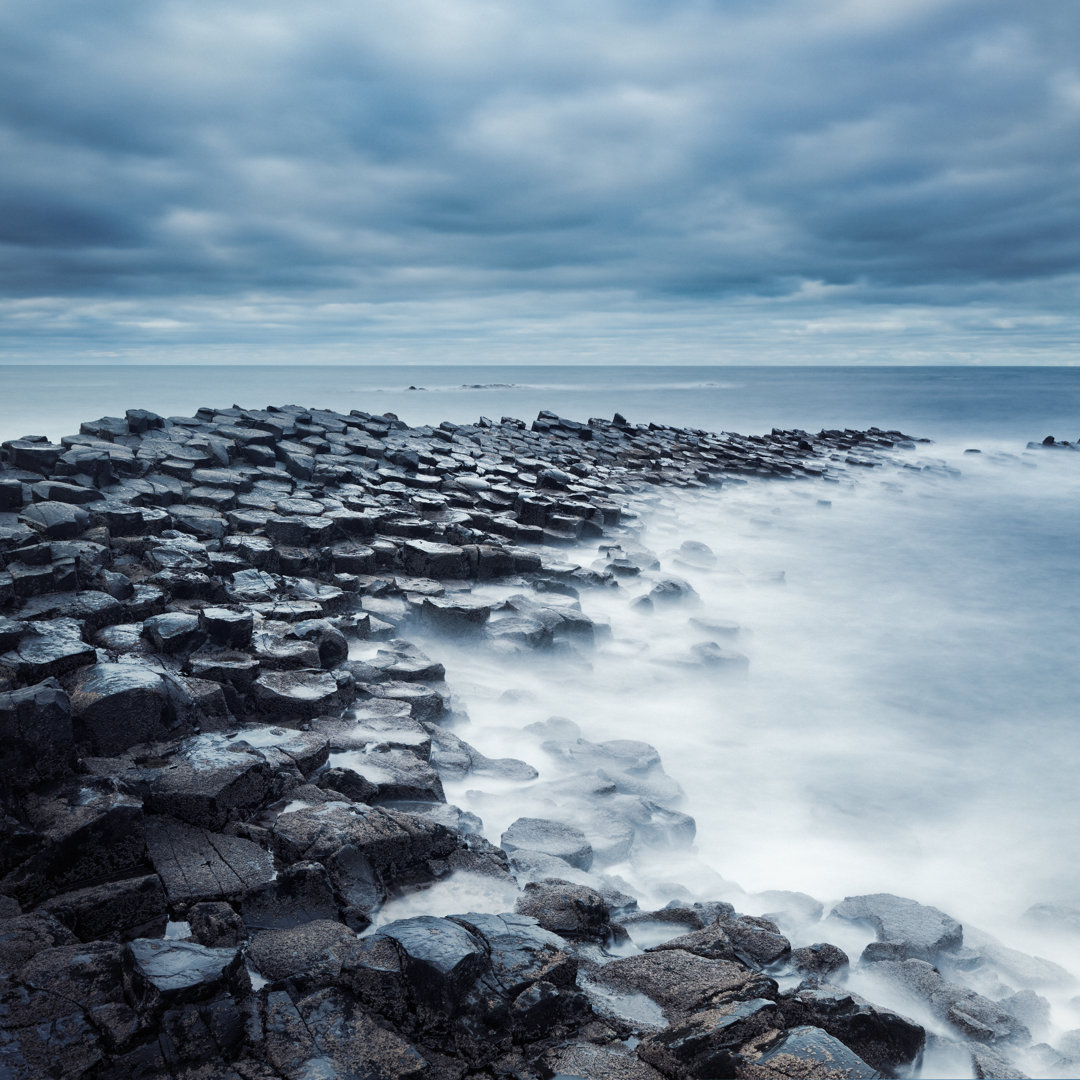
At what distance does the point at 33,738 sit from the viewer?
10.4ft

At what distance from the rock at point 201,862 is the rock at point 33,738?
50 cm

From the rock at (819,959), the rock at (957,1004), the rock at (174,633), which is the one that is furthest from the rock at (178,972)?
the rock at (174,633)

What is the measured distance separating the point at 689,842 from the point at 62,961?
3.00 metres

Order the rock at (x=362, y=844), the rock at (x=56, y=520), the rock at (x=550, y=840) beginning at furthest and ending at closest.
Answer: the rock at (x=56, y=520) → the rock at (x=550, y=840) → the rock at (x=362, y=844)

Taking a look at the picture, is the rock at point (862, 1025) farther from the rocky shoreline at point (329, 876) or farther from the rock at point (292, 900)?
the rock at point (292, 900)

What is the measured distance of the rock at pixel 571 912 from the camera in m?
3.00

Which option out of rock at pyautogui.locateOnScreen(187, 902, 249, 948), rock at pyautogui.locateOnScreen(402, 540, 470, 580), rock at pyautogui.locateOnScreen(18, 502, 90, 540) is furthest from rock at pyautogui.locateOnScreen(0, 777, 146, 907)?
rock at pyautogui.locateOnScreen(402, 540, 470, 580)

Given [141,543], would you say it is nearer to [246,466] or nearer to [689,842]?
[246,466]

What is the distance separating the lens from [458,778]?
4410 mm

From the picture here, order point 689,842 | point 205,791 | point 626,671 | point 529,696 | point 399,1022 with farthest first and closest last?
point 626,671, point 529,696, point 689,842, point 205,791, point 399,1022

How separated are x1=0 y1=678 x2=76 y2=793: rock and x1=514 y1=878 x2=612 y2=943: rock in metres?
2.00

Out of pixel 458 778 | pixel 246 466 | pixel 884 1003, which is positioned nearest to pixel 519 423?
pixel 246 466

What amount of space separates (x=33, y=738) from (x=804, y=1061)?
3032mm

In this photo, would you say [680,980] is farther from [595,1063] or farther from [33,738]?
[33,738]
